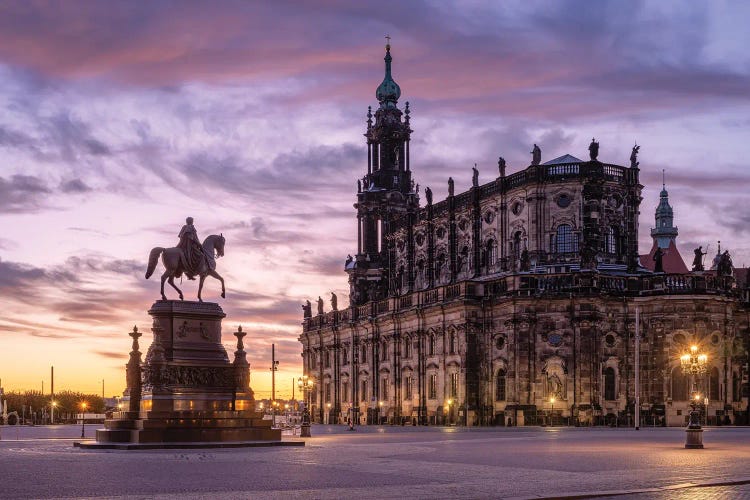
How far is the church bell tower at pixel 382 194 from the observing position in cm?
11112

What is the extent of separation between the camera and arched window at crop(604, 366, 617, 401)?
8088 centimetres

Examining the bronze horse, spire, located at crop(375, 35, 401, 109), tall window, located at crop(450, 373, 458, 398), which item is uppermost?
spire, located at crop(375, 35, 401, 109)

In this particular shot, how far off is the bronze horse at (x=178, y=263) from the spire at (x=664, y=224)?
302 ft

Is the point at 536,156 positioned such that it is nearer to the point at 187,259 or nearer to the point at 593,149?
the point at 593,149

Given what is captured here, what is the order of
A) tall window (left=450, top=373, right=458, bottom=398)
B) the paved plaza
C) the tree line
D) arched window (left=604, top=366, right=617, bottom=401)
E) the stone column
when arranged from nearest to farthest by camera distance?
the paved plaza
the stone column
arched window (left=604, top=366, right=617, bottom=401)
tall window (left=450, top=373, right=458, bottom=398)
the tree line

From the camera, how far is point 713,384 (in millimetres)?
80625

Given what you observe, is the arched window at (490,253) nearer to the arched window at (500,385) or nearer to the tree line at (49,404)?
the arched window at (500,385)

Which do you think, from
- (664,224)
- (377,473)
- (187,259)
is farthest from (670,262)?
(377,473)

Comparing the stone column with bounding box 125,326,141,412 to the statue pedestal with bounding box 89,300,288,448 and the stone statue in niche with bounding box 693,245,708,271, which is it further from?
the stone statue in niche with bounding box 693,245,708,271

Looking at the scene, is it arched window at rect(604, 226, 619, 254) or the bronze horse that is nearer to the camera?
the bronze horse

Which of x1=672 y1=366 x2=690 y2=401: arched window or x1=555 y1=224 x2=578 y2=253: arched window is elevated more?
x1=555 y1=224 x2=578 y2=253: arched window

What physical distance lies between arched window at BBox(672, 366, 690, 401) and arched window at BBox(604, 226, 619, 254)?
10.8 metres

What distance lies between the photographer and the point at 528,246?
86875mm

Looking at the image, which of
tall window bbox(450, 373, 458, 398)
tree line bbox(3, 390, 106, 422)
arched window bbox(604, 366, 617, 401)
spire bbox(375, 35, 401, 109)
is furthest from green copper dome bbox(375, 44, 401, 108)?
tree line bbox(3, 390, 106, 422)
